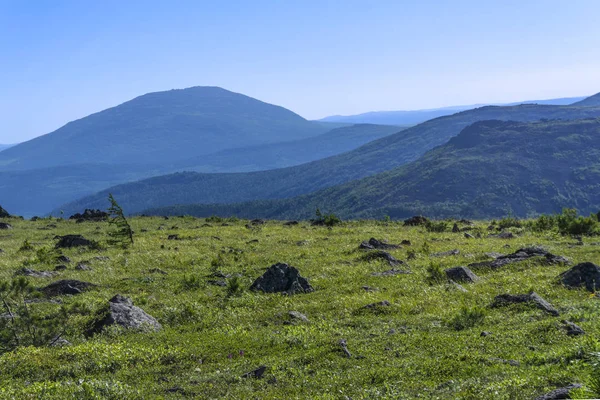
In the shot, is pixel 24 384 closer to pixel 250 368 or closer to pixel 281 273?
pixel 250 368

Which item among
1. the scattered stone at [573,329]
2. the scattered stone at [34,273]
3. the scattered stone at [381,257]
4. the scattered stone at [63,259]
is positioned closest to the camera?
the scattered stone at [573,329]

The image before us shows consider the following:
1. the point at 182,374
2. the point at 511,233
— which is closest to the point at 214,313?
the point at 182,374

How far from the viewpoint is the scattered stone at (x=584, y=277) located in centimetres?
1827

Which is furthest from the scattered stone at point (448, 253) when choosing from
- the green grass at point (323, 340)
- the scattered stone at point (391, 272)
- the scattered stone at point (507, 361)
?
the scattered stone at point (507, 361)

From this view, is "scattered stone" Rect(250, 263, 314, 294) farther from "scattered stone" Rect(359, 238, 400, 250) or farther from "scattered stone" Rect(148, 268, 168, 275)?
"scattered stone" Rect(359, 238, 400, 250)

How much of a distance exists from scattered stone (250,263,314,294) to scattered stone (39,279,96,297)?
7.58 metres

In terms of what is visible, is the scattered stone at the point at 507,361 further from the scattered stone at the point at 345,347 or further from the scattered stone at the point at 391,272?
the scattered stone at the point at 391,272

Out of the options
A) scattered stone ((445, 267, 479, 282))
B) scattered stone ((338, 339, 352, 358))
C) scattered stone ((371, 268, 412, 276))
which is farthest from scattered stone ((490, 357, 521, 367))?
scattered stone ((371, 268, 412, 276))

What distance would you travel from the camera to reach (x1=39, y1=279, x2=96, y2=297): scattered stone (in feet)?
70.8

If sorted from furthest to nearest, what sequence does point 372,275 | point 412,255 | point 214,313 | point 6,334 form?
point 412,255 < point 372,275 < point 214,313 < point 6,334

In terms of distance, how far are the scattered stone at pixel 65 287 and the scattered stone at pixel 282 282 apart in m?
7.58

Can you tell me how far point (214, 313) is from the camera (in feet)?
61.6

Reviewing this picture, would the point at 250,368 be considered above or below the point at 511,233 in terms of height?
above

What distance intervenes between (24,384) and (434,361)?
9.98 meters
